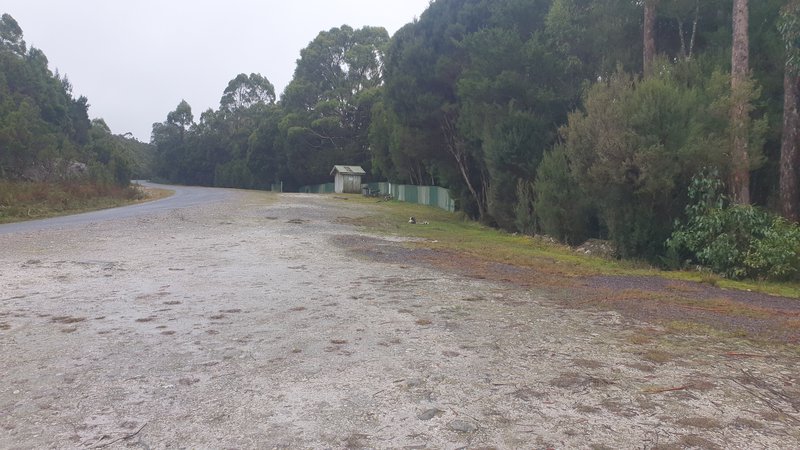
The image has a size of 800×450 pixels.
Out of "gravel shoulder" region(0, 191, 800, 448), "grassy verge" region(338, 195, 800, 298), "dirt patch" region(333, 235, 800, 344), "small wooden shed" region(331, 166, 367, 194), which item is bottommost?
"grassy verge" region(338, 195, 800, 298)

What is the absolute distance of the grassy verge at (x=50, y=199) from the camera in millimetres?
25359

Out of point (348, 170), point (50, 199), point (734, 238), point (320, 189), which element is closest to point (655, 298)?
point (734, 238)

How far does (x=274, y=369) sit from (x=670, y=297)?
7094 mm

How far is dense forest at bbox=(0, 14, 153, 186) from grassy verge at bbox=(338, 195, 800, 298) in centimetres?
2125

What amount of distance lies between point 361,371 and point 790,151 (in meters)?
14.9

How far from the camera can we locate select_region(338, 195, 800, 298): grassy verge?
12758mm

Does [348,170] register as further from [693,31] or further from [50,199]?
[693,31]

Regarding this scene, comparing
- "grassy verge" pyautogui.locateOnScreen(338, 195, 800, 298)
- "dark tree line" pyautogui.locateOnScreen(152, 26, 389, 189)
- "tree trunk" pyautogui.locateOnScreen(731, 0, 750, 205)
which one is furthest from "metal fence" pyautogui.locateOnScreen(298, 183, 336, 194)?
"tree trunk" pyautogui.locateOnScreen(731, 0, 750, 205)

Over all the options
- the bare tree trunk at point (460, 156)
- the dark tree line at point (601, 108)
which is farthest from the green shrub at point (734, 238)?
the bare tree trunk at point (460, 156)

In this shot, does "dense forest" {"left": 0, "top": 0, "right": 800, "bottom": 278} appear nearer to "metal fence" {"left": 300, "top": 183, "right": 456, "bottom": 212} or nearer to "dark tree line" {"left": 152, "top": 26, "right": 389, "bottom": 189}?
"metal fence" {"left": 300, "top": 183, "right": 456, "bottom": 212}

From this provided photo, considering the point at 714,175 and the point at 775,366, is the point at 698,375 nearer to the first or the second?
the point at 775,366

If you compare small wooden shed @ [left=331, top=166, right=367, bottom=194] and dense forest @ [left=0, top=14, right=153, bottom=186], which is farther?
small wooden shed @ [left=331, top=166, right=367, bottom=194]

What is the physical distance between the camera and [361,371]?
18.3ft

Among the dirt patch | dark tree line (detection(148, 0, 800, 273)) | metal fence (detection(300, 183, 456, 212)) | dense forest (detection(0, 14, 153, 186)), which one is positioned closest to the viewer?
the dirt patch
